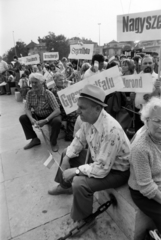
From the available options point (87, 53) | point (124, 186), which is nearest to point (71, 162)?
point (124, 186)

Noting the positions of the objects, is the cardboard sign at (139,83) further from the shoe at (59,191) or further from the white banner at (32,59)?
the white banner at (32,59)

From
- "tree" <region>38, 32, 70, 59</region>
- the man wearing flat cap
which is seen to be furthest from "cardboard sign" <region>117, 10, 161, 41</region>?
"tree" <region>38, 32, 70, 59</region>

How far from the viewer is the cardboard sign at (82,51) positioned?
4977 millimetres

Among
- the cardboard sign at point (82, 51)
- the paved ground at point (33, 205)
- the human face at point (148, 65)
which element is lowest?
the paved ground at point (33, 205)

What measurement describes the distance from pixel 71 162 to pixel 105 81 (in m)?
1.40

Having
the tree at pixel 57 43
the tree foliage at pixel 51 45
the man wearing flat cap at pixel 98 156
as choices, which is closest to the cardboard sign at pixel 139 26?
the man wearing flat cap at pixel 98 156

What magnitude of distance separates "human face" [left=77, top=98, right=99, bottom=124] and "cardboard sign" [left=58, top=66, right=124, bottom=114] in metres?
1.07

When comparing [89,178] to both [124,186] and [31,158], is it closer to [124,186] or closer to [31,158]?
[124,186]

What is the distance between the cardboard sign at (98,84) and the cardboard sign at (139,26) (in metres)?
0.71

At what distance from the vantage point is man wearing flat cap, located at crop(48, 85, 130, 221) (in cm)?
161

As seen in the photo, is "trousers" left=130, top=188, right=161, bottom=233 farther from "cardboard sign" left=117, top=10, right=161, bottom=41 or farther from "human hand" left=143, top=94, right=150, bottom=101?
"cardboard sign" left=117, top=10, right=161, bottom=41

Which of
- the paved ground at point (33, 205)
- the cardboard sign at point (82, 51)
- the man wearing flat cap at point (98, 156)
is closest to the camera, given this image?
the man wearing flat cap at point (98, 156)

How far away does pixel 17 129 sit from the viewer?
480cm

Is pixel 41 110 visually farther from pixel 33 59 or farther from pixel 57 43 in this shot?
pixel 57 43
